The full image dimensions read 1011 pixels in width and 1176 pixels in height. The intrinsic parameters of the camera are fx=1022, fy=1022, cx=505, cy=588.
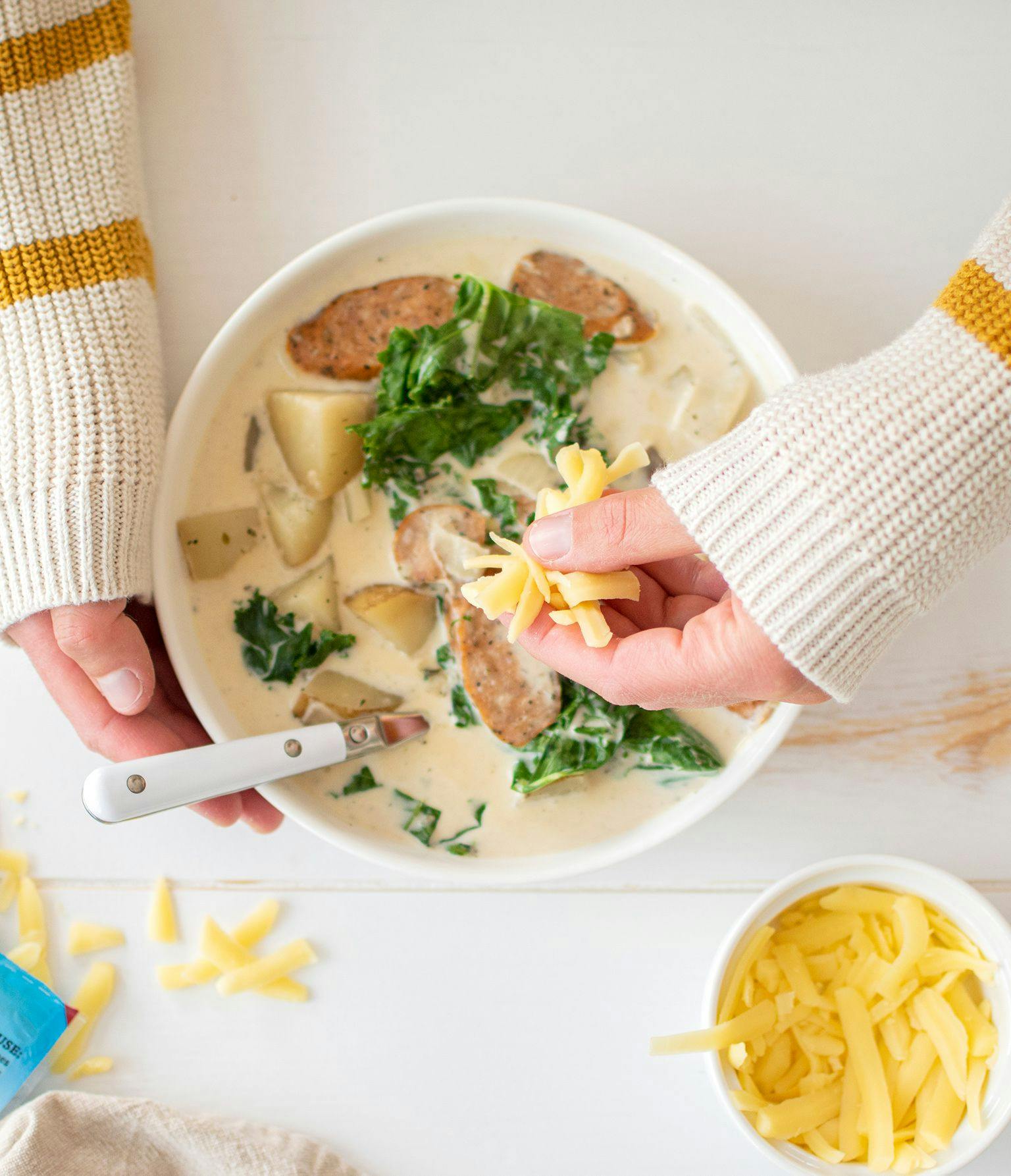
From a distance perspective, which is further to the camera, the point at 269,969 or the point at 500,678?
the point at 269,969

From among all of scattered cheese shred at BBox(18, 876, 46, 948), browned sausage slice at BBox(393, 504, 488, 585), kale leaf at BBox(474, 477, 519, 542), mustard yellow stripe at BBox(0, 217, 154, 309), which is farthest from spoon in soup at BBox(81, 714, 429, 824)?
mustard yellow stripe at BBox(0, 217, 154, 309)

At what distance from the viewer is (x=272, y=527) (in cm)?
174

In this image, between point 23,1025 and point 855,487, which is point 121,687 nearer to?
point 23,1025

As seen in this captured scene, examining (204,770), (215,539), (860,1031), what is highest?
(215,539)

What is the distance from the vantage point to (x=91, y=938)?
189 centimetres

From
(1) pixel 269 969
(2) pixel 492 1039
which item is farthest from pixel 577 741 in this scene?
(1) pixel 269 969

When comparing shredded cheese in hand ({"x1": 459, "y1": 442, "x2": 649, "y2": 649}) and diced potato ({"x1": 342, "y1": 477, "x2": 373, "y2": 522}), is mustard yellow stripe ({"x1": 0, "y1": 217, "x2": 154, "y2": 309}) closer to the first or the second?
diced potato ({"x1": 342, "y1": 477, "x2": 373, "y2": 522})

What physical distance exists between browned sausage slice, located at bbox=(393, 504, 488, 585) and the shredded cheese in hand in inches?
10.1

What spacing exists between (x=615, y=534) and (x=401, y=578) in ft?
1.69

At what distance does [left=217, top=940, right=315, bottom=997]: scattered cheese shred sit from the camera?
1.87 m

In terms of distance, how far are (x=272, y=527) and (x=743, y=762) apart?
880 mm

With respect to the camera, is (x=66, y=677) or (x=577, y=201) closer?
(x=66, y=677)

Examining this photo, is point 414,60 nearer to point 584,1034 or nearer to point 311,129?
point 311,129

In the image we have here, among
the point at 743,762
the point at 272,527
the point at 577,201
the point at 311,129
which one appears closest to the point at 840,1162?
the point at 743,762
